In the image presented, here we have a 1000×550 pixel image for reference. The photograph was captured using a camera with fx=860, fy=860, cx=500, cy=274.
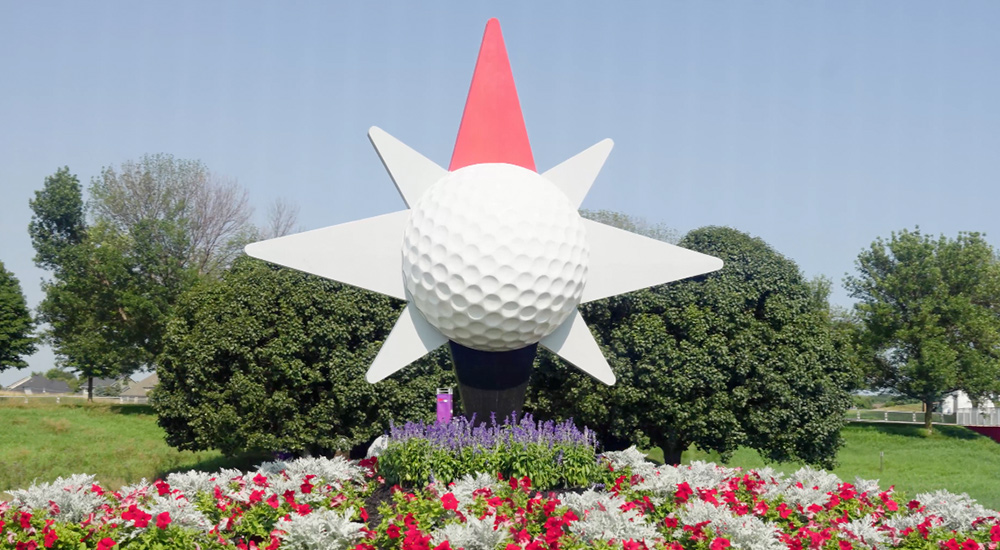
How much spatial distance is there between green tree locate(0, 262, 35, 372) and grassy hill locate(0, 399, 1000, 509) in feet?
13.2

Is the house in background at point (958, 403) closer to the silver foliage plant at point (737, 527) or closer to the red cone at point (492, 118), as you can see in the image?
the red cone at point (492, 118)

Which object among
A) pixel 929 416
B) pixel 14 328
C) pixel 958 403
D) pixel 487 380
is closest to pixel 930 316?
pixel 929 416

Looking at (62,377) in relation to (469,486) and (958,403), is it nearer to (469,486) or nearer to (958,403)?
(958,403)

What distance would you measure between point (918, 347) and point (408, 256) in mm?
36808

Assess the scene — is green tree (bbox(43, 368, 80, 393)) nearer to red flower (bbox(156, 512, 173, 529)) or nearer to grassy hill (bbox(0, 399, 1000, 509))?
grassy hill (bbox(0, 399, 1000, 509))

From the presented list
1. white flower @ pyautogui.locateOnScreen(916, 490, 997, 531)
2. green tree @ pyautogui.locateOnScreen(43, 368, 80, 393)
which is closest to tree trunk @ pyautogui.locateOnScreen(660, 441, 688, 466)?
white flower @ pyautogui.locateOnScreen(916, 490, 997, 531)

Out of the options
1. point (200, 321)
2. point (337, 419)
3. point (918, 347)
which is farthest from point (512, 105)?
point (918, 347)

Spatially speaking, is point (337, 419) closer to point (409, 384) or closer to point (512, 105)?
point (409, 384)

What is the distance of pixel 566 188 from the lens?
13.7m

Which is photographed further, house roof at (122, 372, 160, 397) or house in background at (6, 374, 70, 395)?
house in background at (6, 374, 70, 395)

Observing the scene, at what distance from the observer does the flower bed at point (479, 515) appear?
8523 millimetres

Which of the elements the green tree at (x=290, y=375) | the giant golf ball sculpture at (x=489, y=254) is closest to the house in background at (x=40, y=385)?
the green tree at (x=290, y=375)

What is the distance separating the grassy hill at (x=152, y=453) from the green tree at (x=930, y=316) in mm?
2869

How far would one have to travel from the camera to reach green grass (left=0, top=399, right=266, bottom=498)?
2867cm
